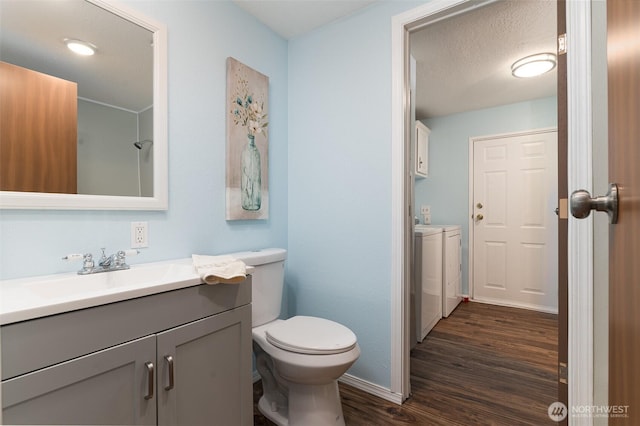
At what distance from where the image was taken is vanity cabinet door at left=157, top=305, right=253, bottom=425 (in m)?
0.99

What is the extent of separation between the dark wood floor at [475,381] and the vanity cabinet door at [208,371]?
457 millimetres

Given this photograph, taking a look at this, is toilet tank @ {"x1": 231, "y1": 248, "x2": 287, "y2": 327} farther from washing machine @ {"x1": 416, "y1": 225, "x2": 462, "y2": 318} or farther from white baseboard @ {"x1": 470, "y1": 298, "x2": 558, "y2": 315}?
white baseboard @ {"x1": 470, "y1": 298, "x2": 558, "y2": 315}

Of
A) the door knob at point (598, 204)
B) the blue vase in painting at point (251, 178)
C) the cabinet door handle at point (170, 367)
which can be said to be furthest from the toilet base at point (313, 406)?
the door knob at point (598, 204)

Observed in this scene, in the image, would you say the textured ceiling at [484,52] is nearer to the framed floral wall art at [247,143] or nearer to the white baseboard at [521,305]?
the framed floral wall art at [247,143]

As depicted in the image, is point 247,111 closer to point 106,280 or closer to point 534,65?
point 106,280

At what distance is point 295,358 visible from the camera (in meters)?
1.31

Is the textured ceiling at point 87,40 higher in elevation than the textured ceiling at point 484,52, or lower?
lower

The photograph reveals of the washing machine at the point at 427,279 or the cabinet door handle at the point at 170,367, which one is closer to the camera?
the cabinet door handle at the point at 170,367

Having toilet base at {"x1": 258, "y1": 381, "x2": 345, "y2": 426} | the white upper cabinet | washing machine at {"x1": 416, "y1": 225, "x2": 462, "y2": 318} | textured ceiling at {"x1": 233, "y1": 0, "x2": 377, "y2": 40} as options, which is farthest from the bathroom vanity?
the white upper cabinet

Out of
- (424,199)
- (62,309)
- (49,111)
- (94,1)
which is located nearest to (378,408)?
(62,309)

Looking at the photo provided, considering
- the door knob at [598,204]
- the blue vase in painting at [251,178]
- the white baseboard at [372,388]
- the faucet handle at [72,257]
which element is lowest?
the white baseboard at [372,388]

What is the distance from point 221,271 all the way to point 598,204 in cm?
111

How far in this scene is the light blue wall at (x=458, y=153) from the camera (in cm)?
339

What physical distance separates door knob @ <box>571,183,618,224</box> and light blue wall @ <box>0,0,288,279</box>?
156 centimetres
